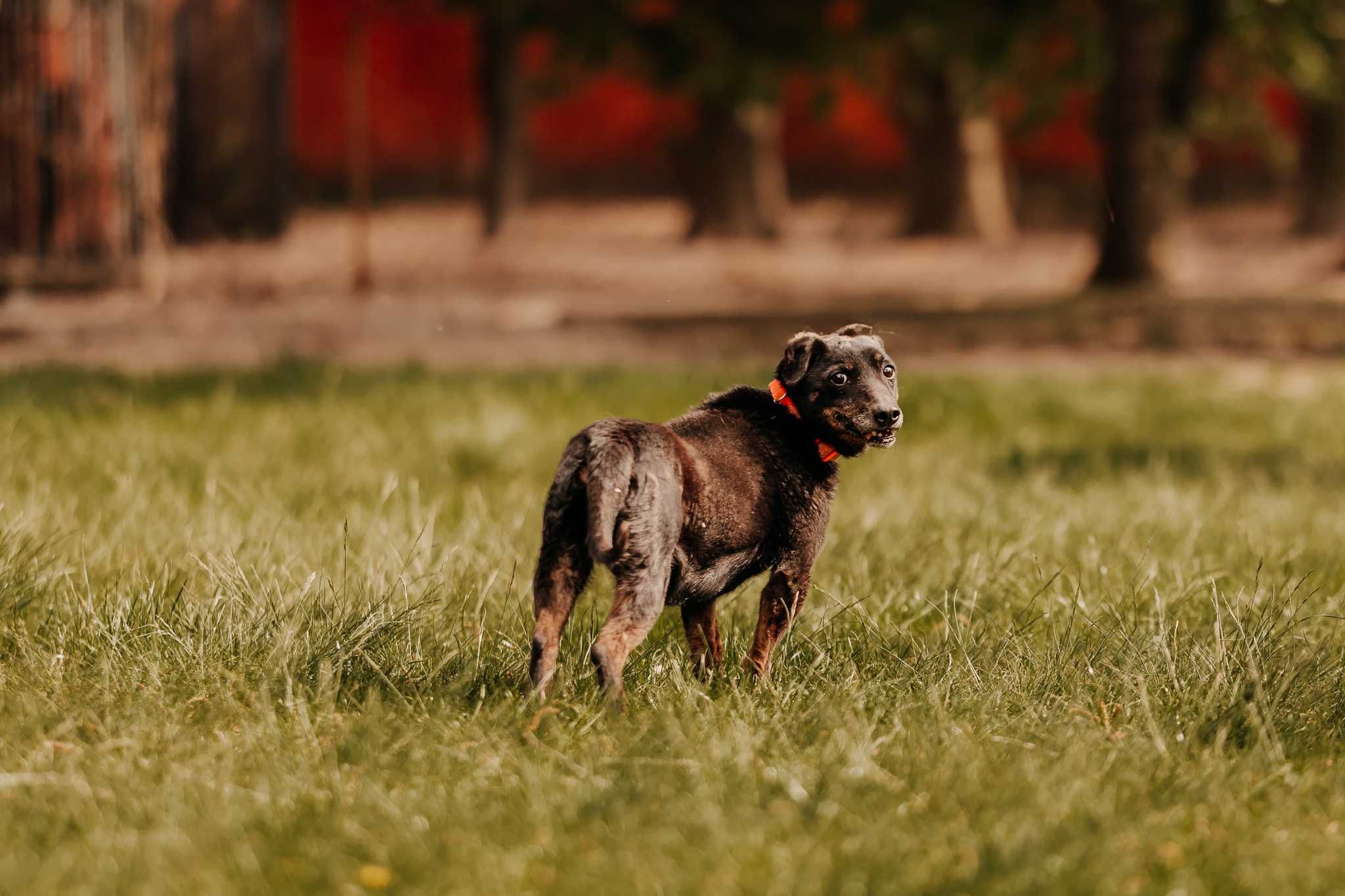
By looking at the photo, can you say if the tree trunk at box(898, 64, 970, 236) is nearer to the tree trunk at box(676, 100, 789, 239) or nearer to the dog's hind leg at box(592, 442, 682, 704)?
the tree trunk at box(676, 100, 789, 239)

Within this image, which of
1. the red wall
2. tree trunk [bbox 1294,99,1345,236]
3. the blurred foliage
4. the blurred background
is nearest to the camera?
the blurred background

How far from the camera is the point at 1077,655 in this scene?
3543 mm

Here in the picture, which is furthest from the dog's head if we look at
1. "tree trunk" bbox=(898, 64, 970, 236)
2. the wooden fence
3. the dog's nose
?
"tree trunk" bbox=(898, 64, 970, 236)

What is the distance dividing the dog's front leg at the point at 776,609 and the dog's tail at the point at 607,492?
18.6 inches

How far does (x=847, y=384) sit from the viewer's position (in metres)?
3.03

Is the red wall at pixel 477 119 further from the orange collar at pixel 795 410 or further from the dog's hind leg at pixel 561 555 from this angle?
the dog's hind leg at pixel 561 555

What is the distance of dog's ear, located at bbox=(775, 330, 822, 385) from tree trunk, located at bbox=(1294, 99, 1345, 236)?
71.0ft

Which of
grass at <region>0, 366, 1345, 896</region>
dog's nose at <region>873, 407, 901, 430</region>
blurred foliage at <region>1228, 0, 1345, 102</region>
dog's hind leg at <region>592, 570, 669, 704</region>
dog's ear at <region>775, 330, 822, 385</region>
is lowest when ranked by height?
grass at <region>0, 366, 1345, 896</region>

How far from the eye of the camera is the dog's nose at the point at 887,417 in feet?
9.72

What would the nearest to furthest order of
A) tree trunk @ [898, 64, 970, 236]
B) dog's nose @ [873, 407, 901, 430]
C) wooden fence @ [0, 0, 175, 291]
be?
dog's nose @ [873, 407, 901, 430], wooden fence @ [0, 0, 175, 291], tree trunk @ [898, 64, 970, 236]

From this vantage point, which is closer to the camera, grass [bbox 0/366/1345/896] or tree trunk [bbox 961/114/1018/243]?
grass [bbox 0/366/1345/896]

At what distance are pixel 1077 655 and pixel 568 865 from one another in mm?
1533

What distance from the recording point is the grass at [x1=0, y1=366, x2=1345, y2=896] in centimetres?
248

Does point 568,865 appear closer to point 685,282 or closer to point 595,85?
point 685,282
